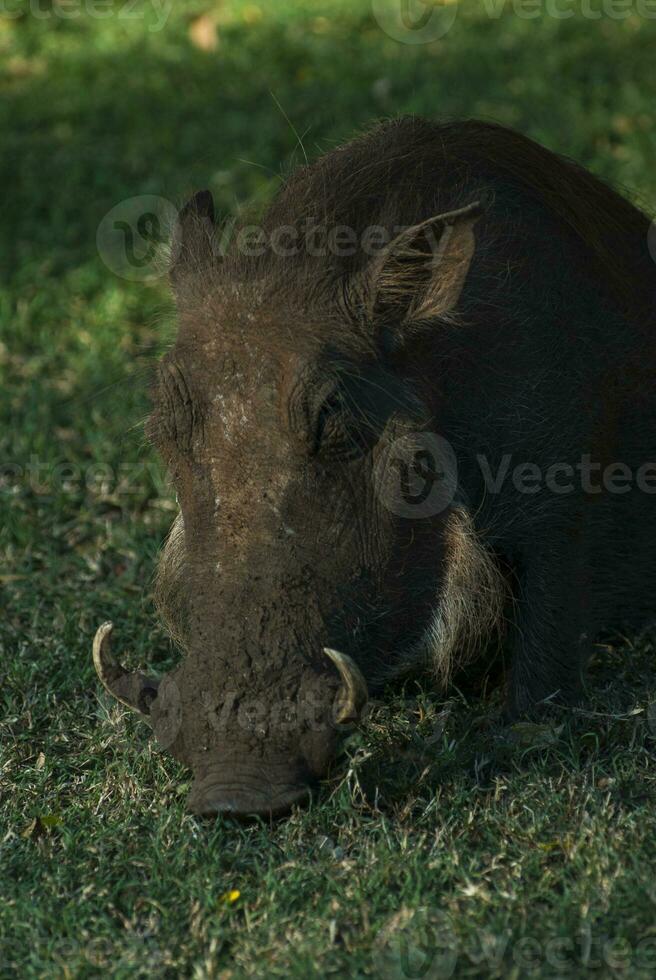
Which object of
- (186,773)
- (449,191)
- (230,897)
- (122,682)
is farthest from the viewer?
(449,191)

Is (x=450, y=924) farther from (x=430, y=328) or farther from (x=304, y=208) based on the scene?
(x=304, y=208)

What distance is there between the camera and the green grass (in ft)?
9.52

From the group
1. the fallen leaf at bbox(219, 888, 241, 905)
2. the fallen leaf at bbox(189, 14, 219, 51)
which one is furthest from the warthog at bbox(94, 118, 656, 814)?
the fallen leaf at bbox(189, 14, 219, 51)

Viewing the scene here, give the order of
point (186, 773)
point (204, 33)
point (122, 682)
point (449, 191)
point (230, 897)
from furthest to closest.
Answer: point (204, 33) < point (449, 191) < point (186, 773) < point (122, 682) < point (230, 897)

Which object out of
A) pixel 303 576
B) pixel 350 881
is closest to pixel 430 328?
pixel 303 576

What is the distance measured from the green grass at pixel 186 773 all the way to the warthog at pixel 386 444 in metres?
0.19

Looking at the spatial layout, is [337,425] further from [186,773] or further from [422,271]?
[186,773]

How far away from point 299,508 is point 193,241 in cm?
85

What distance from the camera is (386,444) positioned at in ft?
11.2

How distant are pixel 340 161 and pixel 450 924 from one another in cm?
195

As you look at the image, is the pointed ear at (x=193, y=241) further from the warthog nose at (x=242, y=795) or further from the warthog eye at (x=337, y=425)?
the warthog nose at (x=242, y=795)

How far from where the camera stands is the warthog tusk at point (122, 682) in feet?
11.1

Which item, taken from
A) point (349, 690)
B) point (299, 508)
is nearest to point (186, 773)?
point (349, 690)

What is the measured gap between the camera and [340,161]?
12.4 feet
